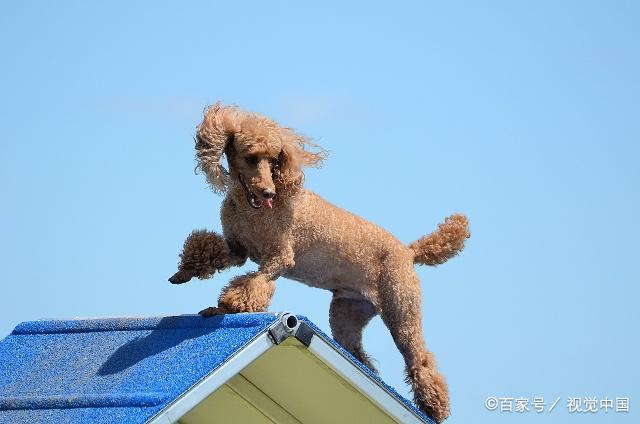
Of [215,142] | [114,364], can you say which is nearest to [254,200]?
[215,142]

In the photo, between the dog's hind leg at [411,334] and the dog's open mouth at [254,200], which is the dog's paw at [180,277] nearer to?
the dog's open mouth at [254,200]

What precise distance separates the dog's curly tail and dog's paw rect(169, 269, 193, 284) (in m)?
→ 1.00

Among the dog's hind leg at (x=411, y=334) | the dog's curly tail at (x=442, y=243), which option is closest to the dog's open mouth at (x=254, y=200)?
the dog's hind leg at (x=411, y=334)

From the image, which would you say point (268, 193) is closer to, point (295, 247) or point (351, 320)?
point (295, 247)

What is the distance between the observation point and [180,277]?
15.4 feet

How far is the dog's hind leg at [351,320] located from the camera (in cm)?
515

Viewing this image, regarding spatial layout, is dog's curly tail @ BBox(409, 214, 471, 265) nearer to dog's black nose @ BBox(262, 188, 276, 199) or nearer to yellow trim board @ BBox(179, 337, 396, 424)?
yellow trim board @ BBox(179, 337, 396, 424)

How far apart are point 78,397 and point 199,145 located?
1.02 meters

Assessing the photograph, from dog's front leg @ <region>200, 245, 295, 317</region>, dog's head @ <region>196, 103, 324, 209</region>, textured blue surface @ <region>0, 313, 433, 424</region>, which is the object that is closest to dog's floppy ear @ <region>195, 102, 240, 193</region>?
dog's head @ <region>196, 103, 324, 209</region>

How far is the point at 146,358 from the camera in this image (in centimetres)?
434

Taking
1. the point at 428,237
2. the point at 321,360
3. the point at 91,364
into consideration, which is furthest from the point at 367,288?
the point at 91,364

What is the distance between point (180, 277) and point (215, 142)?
531 mm

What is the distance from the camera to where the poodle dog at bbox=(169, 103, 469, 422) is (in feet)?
15.0

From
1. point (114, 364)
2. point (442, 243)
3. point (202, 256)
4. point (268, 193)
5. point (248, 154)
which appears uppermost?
point (442, 243)
